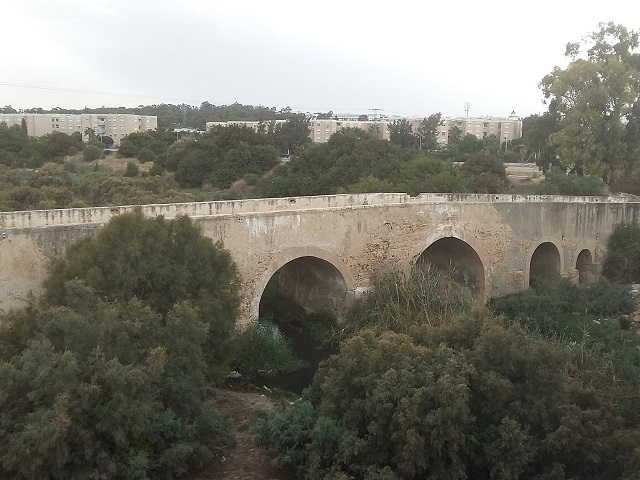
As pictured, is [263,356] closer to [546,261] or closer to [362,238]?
[362,238]

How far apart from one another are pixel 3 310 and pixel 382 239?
726 centimetres

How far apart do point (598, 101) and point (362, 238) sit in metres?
12.7

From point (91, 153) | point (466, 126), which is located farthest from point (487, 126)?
point (91, 153)

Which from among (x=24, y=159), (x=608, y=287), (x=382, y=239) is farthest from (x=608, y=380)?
(x=24, y=159)

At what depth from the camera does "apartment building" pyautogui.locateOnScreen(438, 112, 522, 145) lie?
212 ft

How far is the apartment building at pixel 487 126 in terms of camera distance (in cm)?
6475

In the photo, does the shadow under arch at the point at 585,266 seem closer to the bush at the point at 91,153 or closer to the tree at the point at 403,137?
the tree at the point at 403,137

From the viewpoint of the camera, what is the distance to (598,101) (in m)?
21.1

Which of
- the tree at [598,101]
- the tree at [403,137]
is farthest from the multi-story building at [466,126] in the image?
the tree at [598,101]

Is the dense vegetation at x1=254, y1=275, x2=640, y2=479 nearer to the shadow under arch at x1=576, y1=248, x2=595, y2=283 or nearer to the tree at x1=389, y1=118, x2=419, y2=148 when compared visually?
the shadow under arch at x1=576, y1=248, x2=595, y2=283

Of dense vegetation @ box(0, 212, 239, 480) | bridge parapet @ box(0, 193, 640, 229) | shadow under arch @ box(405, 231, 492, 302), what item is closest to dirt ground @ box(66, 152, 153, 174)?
bridge parapet @ box(0, 193, 640, 229)

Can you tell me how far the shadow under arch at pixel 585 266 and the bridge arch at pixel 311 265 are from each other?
8.41 m

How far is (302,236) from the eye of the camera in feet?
38.4

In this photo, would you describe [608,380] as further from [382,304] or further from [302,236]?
[302,236]
